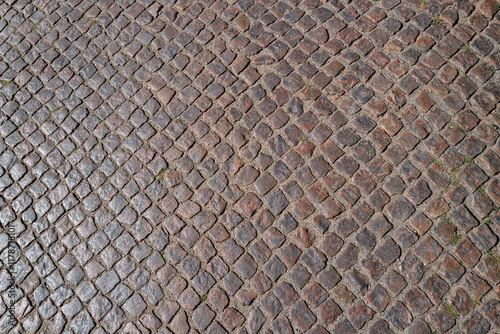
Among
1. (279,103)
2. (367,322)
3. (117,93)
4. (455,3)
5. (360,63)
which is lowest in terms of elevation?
(117,93)

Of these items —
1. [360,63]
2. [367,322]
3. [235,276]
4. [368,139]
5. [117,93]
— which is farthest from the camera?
[117,93]

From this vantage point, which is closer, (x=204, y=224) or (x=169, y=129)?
(x=204, y=224)

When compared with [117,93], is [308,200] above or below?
above

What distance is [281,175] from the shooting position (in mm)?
4094

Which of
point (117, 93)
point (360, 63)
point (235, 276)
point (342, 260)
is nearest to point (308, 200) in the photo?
point (342, 260)

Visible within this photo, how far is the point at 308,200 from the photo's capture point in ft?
13.0

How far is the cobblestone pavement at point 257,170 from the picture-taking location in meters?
3.63

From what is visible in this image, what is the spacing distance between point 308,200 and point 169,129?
161cm

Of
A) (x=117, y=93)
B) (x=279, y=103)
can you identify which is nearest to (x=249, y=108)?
(x=279, y=103)

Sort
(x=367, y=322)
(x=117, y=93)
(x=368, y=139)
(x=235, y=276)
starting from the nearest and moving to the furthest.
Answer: (x=367, y=322), (x=235, y=276), (x=368, y=139), (x=117, y=93)

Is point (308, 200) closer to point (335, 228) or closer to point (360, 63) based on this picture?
point (335, 228)

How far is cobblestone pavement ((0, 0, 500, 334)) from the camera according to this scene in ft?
11.9

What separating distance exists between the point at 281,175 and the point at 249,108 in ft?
2.68

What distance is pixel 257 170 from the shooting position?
13.6 ft
